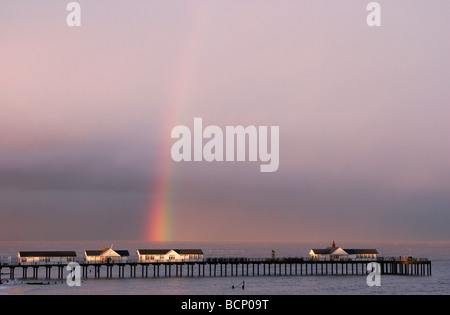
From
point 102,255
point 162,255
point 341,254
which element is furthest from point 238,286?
point 341,254

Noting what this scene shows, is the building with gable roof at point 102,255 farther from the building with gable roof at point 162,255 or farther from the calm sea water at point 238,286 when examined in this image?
the calm sea water at point 238,286

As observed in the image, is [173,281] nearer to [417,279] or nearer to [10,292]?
[10,292]

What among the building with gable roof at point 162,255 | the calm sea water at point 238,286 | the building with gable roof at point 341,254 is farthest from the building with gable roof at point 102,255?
the building with gable roof at point 341,254

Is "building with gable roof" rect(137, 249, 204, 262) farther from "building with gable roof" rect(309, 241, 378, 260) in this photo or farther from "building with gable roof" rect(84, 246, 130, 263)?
"building with gable roof" rect(309, 241, 378, 260)

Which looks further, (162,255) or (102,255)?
(162,255)

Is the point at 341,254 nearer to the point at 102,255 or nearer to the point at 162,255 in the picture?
the point at 162,255

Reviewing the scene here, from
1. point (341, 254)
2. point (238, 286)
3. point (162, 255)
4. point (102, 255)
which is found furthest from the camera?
point (341, 254)

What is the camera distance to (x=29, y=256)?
136 metres

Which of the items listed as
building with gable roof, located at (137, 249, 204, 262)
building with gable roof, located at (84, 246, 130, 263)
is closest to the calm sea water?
building with gable roof, located at (137, 249, 204, 262)
